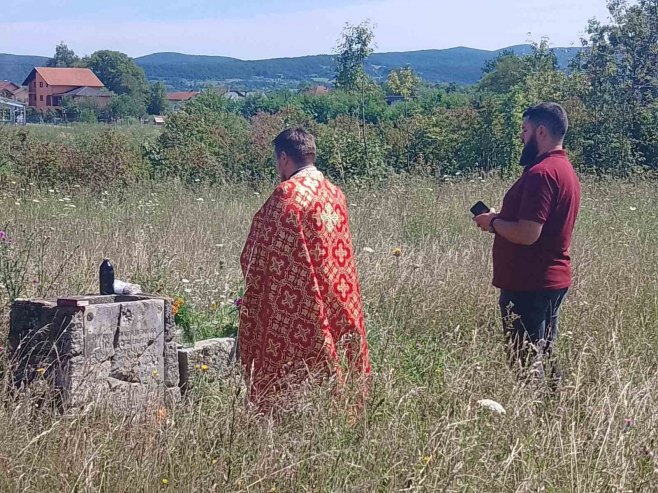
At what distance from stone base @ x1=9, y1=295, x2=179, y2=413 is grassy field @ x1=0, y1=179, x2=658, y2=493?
0.28 m

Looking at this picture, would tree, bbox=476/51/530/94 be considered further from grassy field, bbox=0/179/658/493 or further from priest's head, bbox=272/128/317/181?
priest's head, bbox=272/128/317/181

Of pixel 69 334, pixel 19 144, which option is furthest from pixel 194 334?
pixel 19 144

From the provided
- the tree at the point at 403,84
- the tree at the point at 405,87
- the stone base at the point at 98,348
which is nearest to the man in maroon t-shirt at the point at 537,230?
the stone base at the point at 98,348

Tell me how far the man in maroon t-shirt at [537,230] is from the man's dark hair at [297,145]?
1102 mm

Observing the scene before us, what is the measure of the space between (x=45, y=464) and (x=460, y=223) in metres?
7.97

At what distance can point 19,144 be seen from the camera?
1562 centimetres

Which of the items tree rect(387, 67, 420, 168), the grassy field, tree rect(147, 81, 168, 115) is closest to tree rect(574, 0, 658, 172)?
tree rect(387, 67, 420, 168)

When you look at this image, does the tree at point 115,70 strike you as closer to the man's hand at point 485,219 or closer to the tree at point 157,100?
the tree at point 157,100

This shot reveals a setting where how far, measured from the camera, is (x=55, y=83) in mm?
134875

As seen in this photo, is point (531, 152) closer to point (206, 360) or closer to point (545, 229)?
point (545, 229)

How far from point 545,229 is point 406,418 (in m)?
1.77

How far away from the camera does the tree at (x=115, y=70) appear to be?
128750 mm

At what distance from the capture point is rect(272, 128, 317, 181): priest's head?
5.15 m

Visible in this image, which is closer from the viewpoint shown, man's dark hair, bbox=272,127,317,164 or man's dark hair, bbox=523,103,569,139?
man's dark hair, bbox=272,127,317,164
